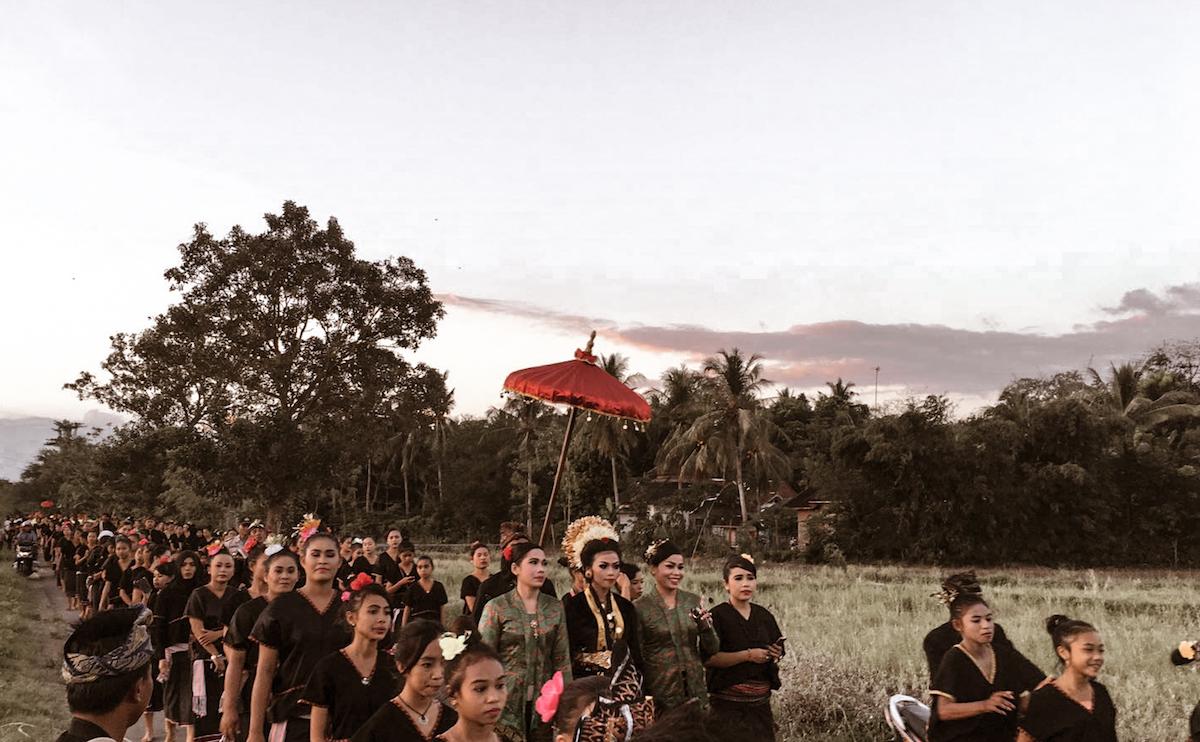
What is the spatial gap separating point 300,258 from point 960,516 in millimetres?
27643

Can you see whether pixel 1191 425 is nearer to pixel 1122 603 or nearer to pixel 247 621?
pixel 1122 603

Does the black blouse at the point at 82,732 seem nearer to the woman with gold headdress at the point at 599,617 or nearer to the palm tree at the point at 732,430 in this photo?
the woman with gold headdress at the point at 599,617

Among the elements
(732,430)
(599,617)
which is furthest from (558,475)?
(732,430)

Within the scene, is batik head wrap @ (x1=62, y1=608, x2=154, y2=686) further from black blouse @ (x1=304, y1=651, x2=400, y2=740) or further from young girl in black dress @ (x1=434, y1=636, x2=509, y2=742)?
black blouse @ (x1=304, y1=651, x2=400, y2=740)

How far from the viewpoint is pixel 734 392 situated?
4353 cm

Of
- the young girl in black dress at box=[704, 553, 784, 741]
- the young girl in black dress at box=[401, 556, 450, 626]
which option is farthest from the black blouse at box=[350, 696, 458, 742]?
the young girl in black dress at box=[401, 556, 450, 626]

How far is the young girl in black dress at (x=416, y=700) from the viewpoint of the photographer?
396cm

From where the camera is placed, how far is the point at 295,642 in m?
5.54

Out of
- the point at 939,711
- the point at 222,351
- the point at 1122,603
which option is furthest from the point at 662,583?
the point at 222,351

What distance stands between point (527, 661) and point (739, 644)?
150cm

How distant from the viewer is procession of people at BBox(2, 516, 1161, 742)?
142 inches

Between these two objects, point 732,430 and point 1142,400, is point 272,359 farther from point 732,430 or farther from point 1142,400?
point 1142,400

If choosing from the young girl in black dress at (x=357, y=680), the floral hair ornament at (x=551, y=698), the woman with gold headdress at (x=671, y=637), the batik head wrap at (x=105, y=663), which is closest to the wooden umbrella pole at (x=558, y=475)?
the woman with gold headdress at (x=671, y=637)

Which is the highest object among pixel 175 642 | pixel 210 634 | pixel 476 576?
pixel 476 576
